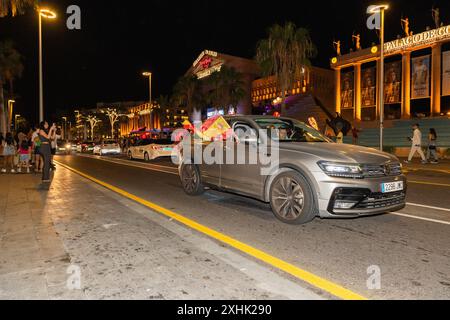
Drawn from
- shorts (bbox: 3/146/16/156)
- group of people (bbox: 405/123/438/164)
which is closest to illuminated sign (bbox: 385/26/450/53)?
group of people (bbox: 405/123/438/164)

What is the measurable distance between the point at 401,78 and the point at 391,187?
3187 centimetres

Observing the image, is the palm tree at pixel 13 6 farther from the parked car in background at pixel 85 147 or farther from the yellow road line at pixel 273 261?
the parked car in background at pixel 85 147

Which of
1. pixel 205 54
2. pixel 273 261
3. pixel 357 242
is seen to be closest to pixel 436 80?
pixel 357 242

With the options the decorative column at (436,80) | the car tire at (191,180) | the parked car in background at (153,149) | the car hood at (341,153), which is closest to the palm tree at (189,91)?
the parked car in background at (153,149)

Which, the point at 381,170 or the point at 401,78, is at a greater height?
the point at 401,78

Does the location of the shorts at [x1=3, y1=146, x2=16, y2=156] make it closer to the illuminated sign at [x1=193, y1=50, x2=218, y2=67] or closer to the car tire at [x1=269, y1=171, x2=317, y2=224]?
the car tire at [x1=269, y1=171, x2=317, y2=224]

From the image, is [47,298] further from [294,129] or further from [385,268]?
[294,129]

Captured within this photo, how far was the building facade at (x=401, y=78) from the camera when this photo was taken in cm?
2980

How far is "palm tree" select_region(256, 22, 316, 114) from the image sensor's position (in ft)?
85.9

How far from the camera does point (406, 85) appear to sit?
107ft

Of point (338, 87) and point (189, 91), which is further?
point (189, 91)

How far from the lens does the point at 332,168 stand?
16.9ft

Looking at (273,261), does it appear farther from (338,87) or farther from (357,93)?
(338,87)
